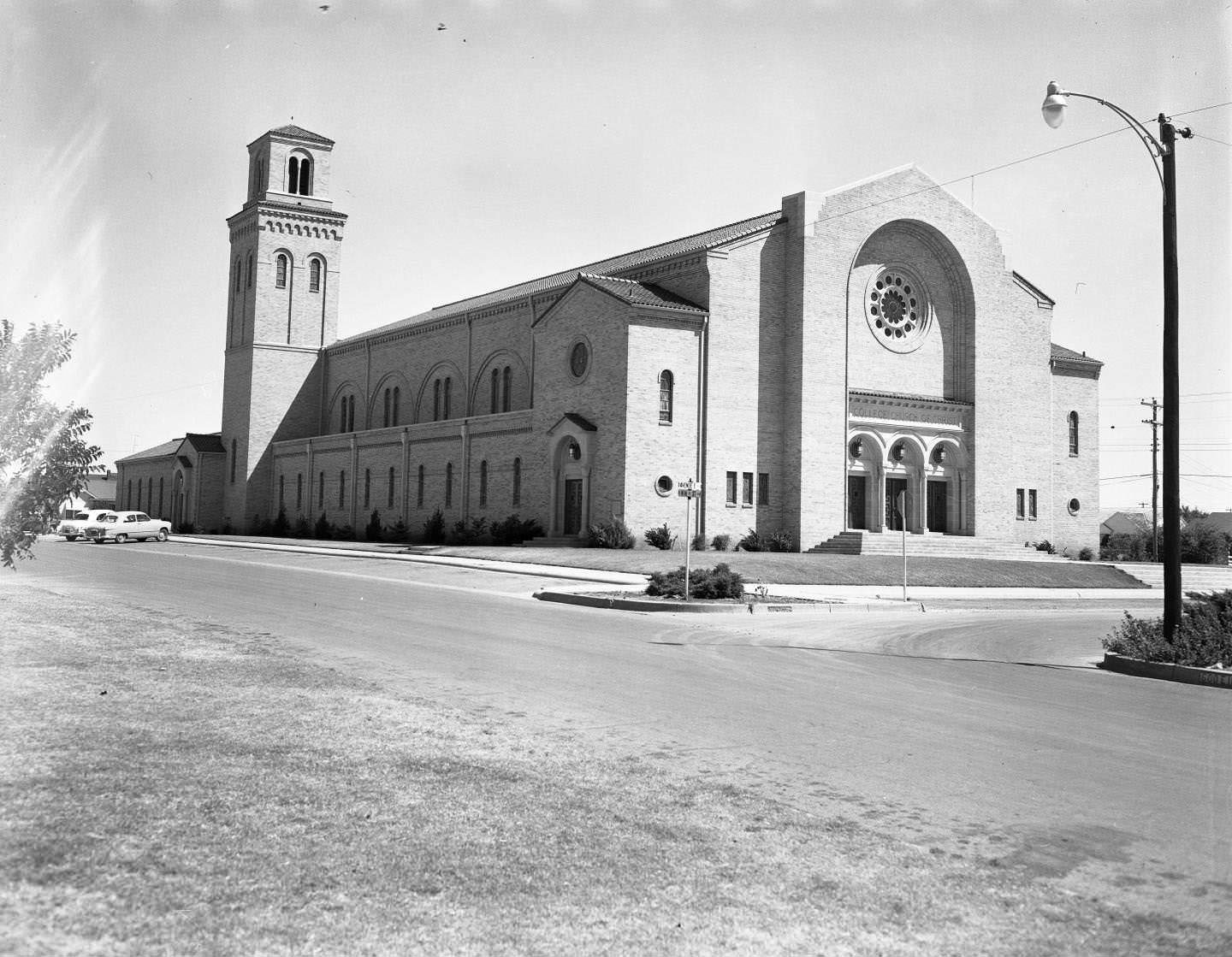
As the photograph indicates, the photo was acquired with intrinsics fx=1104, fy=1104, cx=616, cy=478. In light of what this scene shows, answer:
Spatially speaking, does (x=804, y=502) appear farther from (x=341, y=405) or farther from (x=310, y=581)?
(x=341, y=405)

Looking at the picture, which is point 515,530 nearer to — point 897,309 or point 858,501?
point 858,501

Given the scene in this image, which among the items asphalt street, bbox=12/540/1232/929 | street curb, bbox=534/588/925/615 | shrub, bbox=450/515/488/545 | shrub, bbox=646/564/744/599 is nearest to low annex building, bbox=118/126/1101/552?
shrub, bbox=450/515/488/545

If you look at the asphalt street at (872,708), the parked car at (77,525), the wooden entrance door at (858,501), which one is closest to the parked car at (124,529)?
the parked car at (77,525)

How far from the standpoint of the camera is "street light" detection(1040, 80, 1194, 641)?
50.4ft

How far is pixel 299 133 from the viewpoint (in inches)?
2709

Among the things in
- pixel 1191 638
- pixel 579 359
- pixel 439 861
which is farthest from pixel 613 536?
pixel 439 861

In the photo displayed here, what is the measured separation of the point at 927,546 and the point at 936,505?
4715 mm

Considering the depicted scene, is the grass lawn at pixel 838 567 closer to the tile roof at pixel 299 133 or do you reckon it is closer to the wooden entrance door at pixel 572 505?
the wooden entrance door at pixel 572 505

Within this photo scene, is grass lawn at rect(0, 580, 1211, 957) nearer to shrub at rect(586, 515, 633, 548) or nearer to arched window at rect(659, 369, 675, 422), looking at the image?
shrub at rect(586, 515, 633, 548)

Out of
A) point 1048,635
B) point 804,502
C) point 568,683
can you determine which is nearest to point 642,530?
point 804,502

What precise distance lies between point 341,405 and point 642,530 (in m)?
34.5

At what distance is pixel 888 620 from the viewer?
2169 cm

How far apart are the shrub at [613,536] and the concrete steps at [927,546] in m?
7.49

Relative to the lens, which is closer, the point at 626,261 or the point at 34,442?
the point at 34,442
